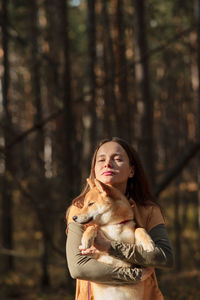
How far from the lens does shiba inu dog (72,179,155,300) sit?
2570mm

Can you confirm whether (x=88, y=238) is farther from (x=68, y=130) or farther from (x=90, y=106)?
(x=90, y=106)

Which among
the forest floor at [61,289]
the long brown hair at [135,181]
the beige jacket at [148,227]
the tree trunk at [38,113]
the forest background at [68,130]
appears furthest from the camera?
the tree trunk at [38,113]

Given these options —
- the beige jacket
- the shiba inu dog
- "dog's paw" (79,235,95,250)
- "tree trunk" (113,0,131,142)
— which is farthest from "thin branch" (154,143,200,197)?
"dog's paw" (79,235,95,250)

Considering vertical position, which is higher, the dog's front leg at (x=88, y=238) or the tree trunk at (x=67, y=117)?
the tree trunk at (x=67, y=117)

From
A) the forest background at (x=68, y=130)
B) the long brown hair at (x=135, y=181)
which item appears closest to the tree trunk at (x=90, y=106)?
the forest background at (x=68, y=130)

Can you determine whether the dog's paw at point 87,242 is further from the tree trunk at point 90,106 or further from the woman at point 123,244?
the tree trunk at point 90,106

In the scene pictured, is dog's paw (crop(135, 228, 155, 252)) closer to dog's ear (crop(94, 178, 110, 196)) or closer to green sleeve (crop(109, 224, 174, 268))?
green sleeve (crop(109, 224, 174, 268))

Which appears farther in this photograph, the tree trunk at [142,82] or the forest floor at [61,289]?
the forest floor at [61,289]

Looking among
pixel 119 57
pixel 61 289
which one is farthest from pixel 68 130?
pixel 61 289

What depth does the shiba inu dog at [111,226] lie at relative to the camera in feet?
8.43

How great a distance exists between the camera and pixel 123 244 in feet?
8.46

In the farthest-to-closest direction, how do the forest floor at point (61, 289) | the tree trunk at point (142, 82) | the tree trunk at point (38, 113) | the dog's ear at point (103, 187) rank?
the tree trunk at point (38, 113) → the forest floor at point (61, 289) → the tree trunk at point (142, 82) → the dog's ear at point (103, 187)

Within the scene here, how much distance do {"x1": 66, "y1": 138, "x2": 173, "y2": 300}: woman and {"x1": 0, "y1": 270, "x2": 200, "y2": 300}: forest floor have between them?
20.5ft

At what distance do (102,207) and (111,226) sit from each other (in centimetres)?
13
